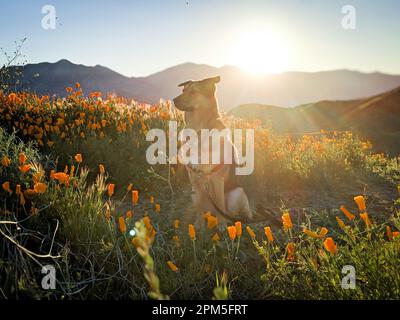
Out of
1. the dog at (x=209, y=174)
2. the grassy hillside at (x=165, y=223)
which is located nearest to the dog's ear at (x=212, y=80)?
the dog at (x=209, y=174)

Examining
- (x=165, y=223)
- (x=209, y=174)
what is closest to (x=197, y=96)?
(x=209, y=174)

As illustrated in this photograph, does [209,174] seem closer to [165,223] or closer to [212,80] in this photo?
[165,223]

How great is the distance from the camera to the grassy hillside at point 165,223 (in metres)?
2.14

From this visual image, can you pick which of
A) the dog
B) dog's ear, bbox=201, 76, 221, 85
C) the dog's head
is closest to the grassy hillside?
the dog

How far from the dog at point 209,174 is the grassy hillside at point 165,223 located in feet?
0.80

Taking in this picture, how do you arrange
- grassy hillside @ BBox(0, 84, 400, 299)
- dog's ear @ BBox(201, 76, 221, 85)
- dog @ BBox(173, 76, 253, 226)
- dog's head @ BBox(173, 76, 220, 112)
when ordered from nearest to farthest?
grassy hillside @ BBox(0, 84, 400, 299) < dog @ BBox(173, 76, 253, 226) < dog's head @ BBox(173, 76, 220, 112) < dog's ear @ BBox(201, 76, 221, 85)

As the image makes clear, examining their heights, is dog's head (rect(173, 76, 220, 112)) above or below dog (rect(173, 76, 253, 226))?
above

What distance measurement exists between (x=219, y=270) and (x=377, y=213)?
3.06 m

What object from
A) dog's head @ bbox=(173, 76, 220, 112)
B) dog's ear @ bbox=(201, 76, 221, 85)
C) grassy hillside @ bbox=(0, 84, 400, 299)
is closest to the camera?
grassy hillside @ bbox=(0, 84, 400, 299)

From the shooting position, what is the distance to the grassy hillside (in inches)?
84.2

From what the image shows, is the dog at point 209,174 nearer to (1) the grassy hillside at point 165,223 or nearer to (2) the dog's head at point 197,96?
(2) the dog's head at point 197,96

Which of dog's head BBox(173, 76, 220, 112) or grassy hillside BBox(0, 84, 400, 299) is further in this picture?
dog's head BBox(173, 76, 220, 112)

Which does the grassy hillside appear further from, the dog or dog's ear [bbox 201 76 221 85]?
dog's ear [bbox 201 76 221 85]
